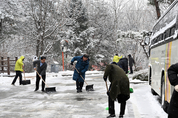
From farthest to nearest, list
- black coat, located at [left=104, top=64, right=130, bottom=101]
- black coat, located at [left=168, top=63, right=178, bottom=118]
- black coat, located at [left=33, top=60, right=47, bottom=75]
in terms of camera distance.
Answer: black coat, located at [left=33, top=60, right=47, bottom=75] → black coat, located at [left=104, top=64, right=130, bottom=101] → black coat, located at [left=168, top=63, right=178, bottom=118]

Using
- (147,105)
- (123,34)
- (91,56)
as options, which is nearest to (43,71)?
(147,105)

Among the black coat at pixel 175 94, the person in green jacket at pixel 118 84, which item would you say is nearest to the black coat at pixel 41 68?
the person in green jacket at pixel 118 84

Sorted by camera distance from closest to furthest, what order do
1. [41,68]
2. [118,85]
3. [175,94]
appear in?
[175,94] → [118,85] → [41,68]

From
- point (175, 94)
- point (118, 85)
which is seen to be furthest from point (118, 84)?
point (175, 94)

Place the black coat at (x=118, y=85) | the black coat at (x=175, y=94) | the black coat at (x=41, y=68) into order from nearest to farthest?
1. the black coat at (x=175, y=94)
2. the black coat at (x=118, y=85)
3. the black coat at (x=41, y=68)

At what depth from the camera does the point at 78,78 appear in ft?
35.6

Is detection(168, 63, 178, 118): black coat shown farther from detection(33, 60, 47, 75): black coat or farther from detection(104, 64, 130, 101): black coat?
detection(33, 60, 47, 75): black coat

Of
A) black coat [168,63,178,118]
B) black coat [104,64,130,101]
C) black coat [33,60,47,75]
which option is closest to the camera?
black coat [168,63,178,118]

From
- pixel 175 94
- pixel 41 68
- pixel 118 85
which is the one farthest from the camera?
pixel 41 68

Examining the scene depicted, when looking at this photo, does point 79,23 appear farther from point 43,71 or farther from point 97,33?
point 43,71

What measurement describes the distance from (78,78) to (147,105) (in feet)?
13.3

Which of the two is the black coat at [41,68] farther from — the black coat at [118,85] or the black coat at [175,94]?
the black coat at [175,94]

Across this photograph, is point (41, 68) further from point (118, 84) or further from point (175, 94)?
point (175, 94)

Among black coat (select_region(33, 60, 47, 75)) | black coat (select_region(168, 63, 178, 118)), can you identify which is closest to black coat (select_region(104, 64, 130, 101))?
black coat (select_region(168, 63, 178, 118))
